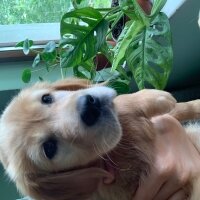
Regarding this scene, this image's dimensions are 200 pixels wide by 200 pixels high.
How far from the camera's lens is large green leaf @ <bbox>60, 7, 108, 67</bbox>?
147 centimetres

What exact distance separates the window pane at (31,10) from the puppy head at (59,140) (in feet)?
3.37

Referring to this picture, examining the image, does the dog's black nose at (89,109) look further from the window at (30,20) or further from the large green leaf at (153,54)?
the window at (30,20)

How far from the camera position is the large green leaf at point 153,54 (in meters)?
1.34

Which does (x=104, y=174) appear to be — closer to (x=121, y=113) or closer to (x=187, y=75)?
(x=121, y=113)

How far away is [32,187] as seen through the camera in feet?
3.69

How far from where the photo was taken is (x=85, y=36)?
1488 mm

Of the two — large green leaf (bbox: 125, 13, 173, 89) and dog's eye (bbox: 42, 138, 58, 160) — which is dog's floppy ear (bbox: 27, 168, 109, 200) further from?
large green leaf (bbox: 125, 13, 173, 89)

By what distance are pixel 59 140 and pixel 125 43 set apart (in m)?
0.49

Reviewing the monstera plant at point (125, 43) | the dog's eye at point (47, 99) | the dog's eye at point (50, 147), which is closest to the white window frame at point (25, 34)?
the monstera plant at point (125, 43)

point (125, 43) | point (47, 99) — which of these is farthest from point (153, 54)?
point (47, 99)

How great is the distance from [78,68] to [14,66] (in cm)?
46

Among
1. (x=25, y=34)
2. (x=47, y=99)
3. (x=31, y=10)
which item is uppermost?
(x=47, y=99)

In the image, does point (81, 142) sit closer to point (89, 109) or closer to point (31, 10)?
point (89, 109)

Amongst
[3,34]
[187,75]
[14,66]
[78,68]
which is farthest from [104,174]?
[3,34]
